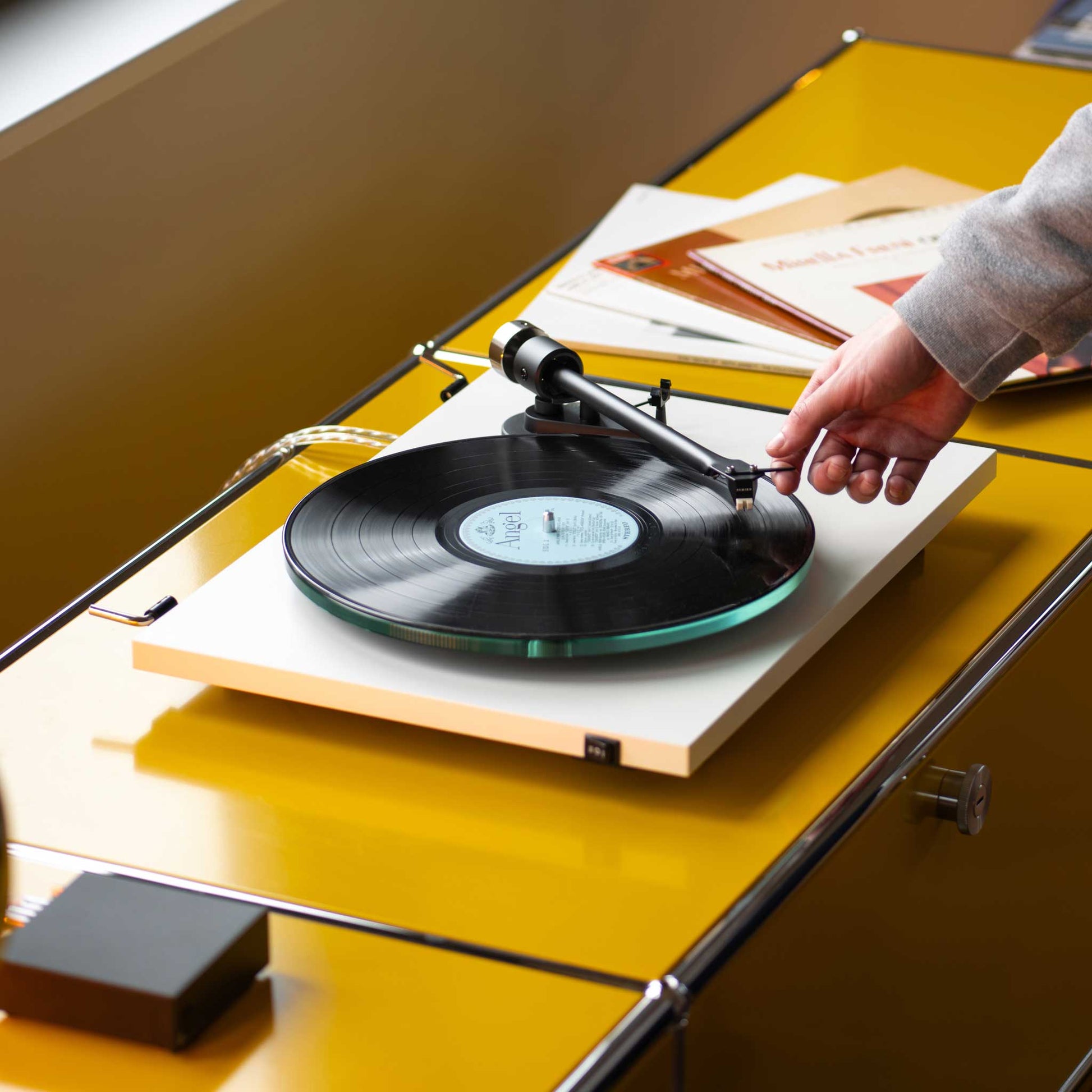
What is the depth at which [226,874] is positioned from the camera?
758 mm

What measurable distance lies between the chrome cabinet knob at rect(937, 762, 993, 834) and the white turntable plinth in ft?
0.35

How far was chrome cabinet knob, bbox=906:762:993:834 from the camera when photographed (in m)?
0.87

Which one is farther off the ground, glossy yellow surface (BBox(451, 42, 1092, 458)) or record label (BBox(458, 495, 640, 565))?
glossy yellow surface (BBox(451, 42, 1092, 458))

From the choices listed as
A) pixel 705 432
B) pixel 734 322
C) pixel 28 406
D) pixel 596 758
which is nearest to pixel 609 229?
pixel 734 322

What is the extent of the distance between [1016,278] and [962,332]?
48mm

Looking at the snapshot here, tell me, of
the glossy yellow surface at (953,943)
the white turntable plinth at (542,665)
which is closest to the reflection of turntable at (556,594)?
the white turntable plinth at (542,665)

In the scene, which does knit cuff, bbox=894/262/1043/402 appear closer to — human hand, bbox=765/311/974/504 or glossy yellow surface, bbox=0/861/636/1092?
human hand, bbox=765/311/974/504

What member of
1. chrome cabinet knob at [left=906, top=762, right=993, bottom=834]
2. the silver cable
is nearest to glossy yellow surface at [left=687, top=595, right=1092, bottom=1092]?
chrome cabinet knob at [left=906, top=762, right=993, bottom=834]

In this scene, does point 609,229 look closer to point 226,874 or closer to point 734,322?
point 734,322

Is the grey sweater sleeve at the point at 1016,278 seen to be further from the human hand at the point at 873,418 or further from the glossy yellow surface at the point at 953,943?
the glossy yellow surface at the point at 953,943

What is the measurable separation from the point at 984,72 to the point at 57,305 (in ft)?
3.75

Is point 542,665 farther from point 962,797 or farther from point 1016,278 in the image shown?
point 1016,278

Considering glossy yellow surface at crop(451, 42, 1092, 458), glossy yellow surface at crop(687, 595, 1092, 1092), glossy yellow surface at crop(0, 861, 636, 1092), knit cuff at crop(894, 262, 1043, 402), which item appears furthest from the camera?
glossy yellow surface at crop(451, 42, 1092, 458)

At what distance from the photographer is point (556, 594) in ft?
2.74
